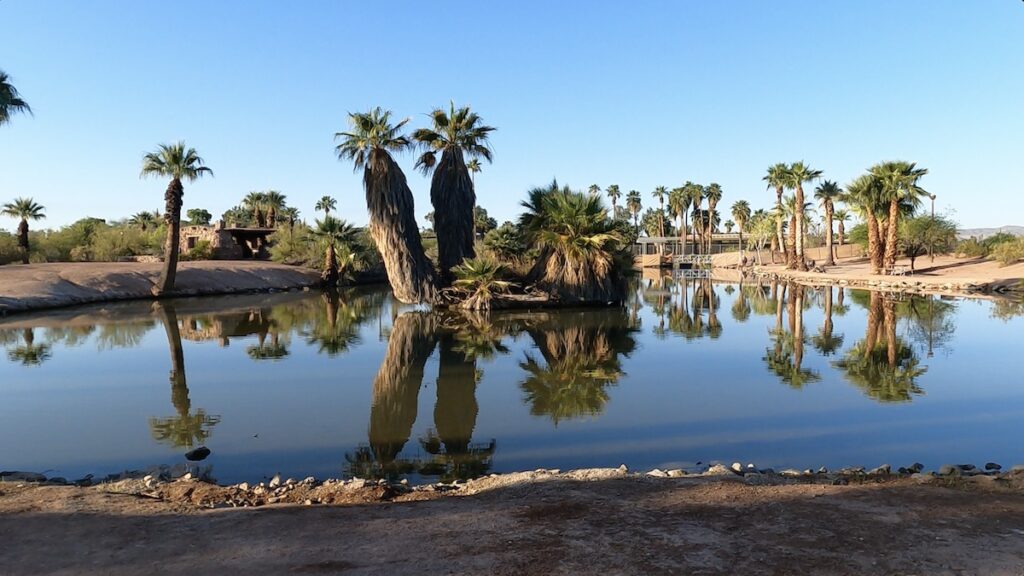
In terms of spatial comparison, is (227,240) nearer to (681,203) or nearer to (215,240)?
(215,240)

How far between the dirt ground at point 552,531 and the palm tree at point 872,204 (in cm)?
4775

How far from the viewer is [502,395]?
40.9 feet

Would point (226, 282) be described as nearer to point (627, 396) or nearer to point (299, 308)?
point (299, 308)

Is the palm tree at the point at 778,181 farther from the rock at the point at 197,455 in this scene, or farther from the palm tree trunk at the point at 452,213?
the rock at the point at 197,455

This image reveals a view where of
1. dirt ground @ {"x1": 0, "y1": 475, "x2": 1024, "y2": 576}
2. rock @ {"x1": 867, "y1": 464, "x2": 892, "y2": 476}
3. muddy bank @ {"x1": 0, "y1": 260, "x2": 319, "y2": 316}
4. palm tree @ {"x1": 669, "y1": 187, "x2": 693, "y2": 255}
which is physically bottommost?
rock @ {"x1": 867, "y1": 464, "x2": 892, "y2": 476}

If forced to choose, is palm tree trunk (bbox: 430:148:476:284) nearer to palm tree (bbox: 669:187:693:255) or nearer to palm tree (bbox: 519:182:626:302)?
palm tree (bbox: 519:182:626:302)

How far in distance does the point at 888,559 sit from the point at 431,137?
27965mm

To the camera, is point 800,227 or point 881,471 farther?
point 800,227

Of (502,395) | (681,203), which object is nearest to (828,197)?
(681,203)

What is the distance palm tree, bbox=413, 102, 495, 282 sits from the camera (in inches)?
1170

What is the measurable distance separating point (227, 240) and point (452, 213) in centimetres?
3340

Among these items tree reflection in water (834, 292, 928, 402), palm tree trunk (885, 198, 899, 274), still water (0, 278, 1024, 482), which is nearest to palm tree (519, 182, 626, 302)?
still water (0, 278, 1024, 482)

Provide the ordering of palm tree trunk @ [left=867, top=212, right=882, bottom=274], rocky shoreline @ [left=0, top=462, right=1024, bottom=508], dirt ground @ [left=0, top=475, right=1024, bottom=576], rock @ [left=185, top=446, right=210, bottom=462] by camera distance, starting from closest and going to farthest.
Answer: dirt ground @ [left=0, top=475, right=1024, bottom=576], rocky shoreline @ [left=0, top=462, right=1024, bottom=508], rock @ [left=185, top=446, right=210, bottom=462], palm tree trunk @ [left=867, top=212, right=882, bottom=274]

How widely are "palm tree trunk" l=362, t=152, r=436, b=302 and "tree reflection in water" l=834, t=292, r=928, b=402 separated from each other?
18457 millimetres
